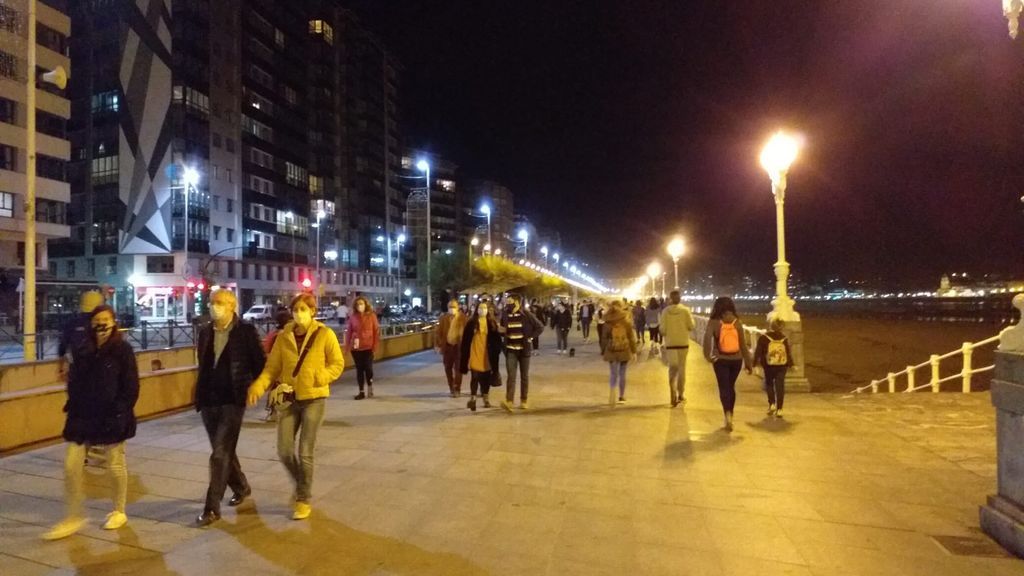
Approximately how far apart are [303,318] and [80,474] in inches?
71.6

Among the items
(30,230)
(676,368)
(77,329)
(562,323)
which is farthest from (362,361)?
(562,323)

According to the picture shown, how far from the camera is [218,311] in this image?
508 cm

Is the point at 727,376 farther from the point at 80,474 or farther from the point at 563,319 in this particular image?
the point at 563,319

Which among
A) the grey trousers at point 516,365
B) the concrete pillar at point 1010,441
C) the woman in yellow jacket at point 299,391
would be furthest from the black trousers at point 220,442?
the concrete pillar at point 1010,441

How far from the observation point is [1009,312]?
10156 cm

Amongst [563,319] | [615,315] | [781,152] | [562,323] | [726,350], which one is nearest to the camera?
[726,350]

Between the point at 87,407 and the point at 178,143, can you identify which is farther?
the point at 178,143

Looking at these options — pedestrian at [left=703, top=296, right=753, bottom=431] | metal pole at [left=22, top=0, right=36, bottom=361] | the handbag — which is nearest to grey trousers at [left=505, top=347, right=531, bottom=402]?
pedestrian at [left=703, top=296, right=753, bottom=431]

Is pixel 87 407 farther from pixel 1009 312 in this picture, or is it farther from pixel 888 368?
pixel 1009 312

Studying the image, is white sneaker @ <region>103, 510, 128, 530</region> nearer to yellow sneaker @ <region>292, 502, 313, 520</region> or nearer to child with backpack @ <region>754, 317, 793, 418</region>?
yellow sneaker @ <region>292, 502, 313, 520</region>

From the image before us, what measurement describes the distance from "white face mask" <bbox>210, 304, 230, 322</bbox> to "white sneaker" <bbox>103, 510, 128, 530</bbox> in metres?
1.55

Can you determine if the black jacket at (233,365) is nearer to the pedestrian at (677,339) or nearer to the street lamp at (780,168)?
the pedestrian at (677,339)

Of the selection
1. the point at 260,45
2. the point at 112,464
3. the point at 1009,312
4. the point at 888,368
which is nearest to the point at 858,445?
the point at 112,464

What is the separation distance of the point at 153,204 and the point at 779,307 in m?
53.6
